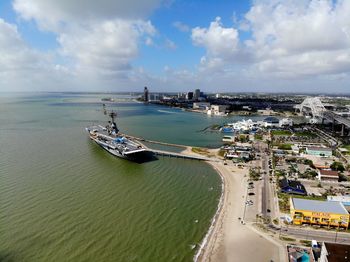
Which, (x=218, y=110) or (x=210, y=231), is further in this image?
(x=218, y=110)

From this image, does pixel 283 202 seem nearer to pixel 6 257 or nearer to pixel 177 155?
pixel 177 155

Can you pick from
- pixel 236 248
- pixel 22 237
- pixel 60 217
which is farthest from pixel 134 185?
pixel 236 248

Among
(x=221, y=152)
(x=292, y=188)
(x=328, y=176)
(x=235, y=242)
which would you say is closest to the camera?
(x=235, y=242)

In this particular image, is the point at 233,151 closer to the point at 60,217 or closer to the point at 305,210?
the point at 305,210

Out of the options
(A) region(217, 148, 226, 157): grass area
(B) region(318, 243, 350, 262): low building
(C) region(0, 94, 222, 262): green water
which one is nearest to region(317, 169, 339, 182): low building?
(C) region(0, 94, 222, 262): green water

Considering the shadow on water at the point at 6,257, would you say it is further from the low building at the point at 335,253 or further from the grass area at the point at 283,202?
the grass area at the point at 283,202

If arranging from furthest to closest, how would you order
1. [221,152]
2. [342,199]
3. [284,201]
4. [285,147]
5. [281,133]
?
[281,133] → [285,147] → [221,152] → [342,199] → [284,201]

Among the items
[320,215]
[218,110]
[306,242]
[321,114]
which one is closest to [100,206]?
[306,242]
